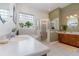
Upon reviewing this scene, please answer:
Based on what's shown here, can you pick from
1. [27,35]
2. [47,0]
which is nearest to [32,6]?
[47,0]

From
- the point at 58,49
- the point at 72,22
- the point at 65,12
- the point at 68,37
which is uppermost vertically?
A: the point at 65,12

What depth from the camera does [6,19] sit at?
0.94 meters

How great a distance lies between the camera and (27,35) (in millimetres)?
948

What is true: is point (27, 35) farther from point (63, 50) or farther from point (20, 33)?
point (63, 50)

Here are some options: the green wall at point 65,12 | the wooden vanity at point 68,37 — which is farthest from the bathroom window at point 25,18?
the wooden vanity at point 68,37

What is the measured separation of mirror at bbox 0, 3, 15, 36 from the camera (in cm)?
92

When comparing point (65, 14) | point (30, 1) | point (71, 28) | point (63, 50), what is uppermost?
point (30, 1)

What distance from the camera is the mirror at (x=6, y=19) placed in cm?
92

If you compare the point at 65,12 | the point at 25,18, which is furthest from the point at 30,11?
the point at 65,12

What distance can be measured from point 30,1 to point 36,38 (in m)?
0.37

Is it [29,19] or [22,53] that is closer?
[22,53]

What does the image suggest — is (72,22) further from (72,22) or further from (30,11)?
(30,11)

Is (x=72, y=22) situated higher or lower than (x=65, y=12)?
lower

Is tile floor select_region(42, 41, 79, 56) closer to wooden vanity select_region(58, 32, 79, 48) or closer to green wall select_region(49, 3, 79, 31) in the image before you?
wooden vanity select_region(58, 32, 79, 48)
